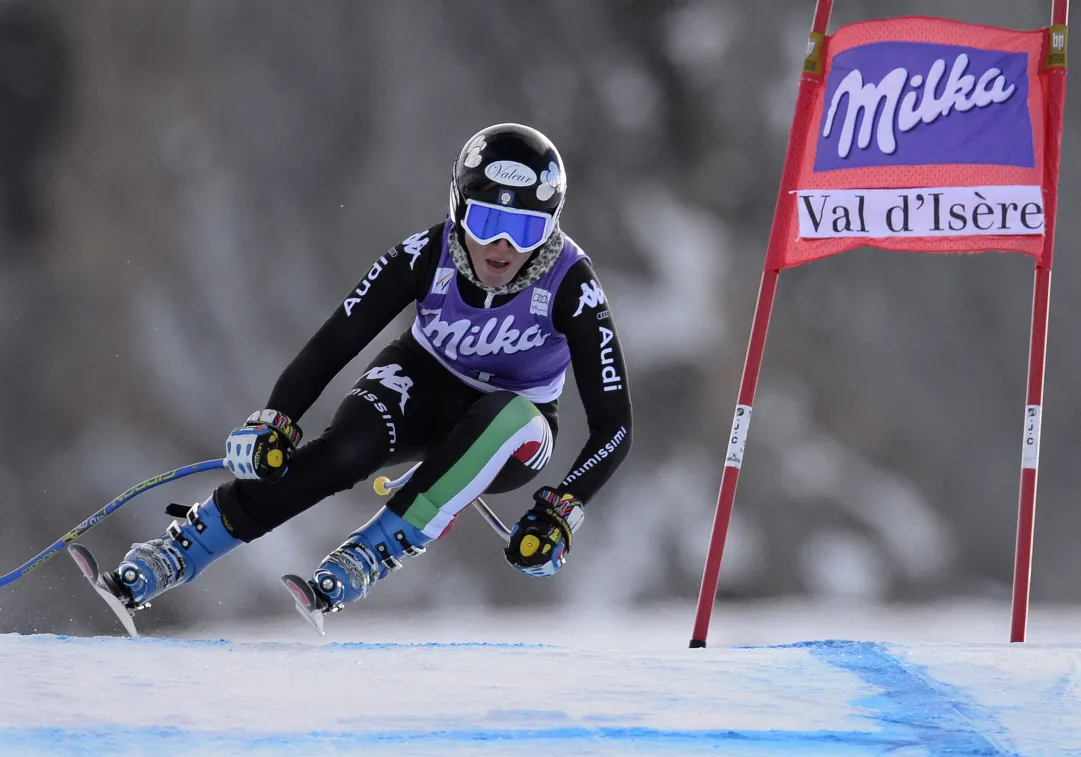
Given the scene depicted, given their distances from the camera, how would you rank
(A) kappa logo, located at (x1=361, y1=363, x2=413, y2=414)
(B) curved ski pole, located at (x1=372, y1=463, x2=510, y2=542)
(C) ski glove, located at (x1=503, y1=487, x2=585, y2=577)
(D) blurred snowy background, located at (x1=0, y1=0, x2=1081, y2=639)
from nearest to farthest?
(C) ski glove, located at (x1=503, y1=487, x2=585, y2=577) < (B) curved ski pole, located at (x1=372, y1=463, x2=510, y2=542) < (A) kappa logo, located at (x1=361, y1=363, x2=413, y2=414) < (D) blurred snowy background, located at (x1=0, y1=0, x2=1081, y2=639)

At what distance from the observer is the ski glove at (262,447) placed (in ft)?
8.15

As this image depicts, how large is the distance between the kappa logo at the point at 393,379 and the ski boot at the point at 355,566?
0.89 feet

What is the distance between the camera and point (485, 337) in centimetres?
274

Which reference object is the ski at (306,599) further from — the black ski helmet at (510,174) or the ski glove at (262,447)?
the black ski helmet at (510,174)

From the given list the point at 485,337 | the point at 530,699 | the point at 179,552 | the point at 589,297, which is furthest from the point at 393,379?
the point at 530,699

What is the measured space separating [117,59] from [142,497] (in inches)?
71.9

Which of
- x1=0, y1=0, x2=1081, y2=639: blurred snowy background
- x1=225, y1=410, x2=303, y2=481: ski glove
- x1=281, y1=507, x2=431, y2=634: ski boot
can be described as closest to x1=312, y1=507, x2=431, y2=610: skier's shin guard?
x1=281, y1=507, x2=431, y2=634: ski boot

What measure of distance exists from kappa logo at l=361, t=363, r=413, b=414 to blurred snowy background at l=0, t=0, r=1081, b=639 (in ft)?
7.13

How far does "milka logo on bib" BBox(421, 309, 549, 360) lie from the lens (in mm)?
2729

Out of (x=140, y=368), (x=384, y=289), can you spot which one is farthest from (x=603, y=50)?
(x=384, y=289)

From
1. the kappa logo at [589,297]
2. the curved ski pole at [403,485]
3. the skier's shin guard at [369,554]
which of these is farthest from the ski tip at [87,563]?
the kappa logo at [589,297]

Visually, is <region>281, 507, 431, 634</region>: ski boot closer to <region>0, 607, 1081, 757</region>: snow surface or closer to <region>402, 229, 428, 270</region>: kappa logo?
<region>0, 607, 1081, 757</region>: snow surface

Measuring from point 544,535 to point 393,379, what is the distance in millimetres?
569

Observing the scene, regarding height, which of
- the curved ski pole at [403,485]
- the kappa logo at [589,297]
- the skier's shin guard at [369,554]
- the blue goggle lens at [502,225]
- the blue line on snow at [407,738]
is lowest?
the blue line on snow at [407,738]
